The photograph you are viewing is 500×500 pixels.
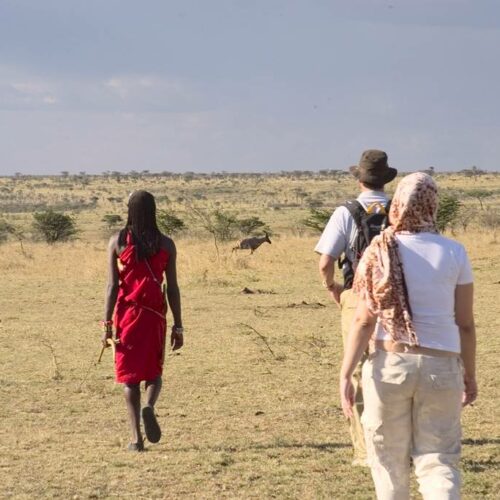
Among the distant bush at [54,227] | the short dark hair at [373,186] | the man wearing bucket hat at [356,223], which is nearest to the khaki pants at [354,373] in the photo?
the man wearing bucket hat at [356,223]

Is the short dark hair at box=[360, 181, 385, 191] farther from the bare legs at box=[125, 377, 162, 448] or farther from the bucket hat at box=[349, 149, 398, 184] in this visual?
the bare legs at box=[125, 377, 162, 448]

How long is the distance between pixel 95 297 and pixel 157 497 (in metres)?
12.1

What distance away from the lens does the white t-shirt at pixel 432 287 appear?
3.97 m

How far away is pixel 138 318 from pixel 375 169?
6.14 ft

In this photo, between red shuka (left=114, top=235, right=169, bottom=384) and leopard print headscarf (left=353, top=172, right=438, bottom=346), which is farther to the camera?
red shuka (left=114, top=235, right=169, bottom=384)

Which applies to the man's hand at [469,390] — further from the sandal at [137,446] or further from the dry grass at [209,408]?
the sandal at [137,446]

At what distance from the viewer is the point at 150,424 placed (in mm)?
6441

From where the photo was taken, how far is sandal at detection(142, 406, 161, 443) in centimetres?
641

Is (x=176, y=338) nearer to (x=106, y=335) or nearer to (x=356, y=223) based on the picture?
(x=106, y=335)

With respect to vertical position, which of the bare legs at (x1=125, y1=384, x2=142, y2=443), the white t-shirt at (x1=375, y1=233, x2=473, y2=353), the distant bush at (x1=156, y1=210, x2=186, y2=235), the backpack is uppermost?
the backpack

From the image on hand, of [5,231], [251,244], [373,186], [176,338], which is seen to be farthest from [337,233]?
[5,231]

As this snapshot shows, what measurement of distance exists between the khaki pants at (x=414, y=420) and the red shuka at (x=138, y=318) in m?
2.60

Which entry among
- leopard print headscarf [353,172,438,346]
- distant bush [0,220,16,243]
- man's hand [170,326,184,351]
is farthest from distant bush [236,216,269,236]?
Result: leopard print headscarf [353,172,438,346]

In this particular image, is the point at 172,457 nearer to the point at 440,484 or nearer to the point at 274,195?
the point at 440,484
